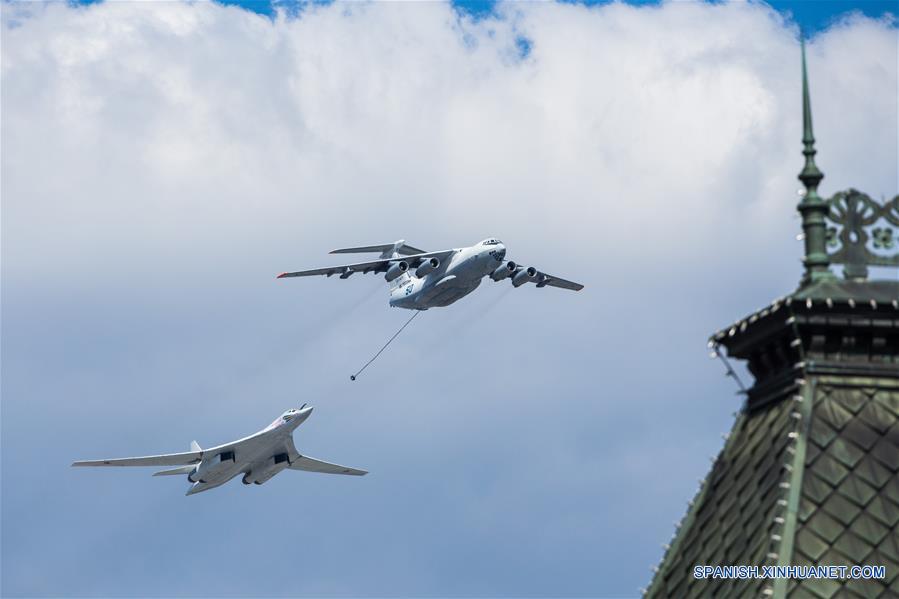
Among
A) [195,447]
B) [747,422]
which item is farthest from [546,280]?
[747,422]

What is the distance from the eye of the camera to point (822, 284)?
3309 centimetres

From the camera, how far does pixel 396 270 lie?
109 metres

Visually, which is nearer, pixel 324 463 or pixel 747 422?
pixel 747 422

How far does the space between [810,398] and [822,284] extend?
231 cm

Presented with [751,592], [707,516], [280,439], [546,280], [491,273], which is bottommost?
[751,592]

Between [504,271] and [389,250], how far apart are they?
494 inches

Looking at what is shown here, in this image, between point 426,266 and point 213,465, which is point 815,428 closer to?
point 426,266

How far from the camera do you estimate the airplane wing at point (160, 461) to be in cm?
11500

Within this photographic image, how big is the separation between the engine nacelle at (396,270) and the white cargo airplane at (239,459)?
10926mm

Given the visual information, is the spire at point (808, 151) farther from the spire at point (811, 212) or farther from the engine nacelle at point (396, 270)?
the engine nacelle at point (396, 270)

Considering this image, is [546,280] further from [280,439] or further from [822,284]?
[822,284]

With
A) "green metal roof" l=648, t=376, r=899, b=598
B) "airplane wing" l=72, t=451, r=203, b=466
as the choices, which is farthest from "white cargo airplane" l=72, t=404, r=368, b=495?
"green metal roof" l=648, t=376, r=899, b=598

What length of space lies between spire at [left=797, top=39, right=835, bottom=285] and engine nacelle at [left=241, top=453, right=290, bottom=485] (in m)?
89.5

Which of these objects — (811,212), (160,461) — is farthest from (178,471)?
(811,212)
